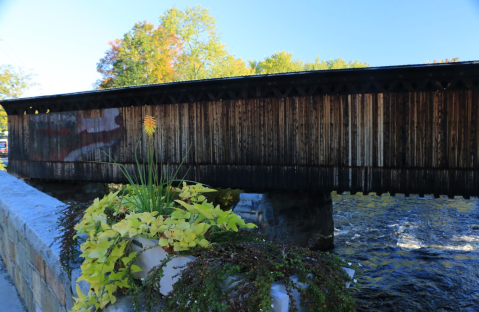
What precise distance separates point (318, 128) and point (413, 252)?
4.59 metres

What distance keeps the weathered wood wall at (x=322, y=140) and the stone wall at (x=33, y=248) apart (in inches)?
116

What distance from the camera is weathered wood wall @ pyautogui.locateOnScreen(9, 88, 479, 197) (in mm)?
6855

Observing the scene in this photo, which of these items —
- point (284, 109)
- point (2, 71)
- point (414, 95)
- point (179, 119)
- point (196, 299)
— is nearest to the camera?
point (196, 299)

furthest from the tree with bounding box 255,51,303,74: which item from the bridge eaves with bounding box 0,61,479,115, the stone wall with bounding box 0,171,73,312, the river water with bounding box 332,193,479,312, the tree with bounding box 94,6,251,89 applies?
the stone wall with bounding box 0,171,73,312

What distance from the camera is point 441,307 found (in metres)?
6.60

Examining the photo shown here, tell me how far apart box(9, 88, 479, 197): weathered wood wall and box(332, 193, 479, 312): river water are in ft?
6.77

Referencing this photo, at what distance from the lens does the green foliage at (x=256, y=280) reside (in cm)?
109

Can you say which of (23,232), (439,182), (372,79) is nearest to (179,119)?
(372,79)

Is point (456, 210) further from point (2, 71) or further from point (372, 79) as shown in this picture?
point (2, 71)

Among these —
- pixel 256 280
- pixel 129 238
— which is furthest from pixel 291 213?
pixel 256 280

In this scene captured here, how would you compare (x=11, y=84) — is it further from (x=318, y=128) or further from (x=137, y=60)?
(x=318, y=128)

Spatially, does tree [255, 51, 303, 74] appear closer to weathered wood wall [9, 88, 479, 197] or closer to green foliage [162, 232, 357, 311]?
weathered wood wall [9, 88, 479, 197]

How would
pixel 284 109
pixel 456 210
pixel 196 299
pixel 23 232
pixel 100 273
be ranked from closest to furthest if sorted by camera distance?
pixel 196 299 → pixel 100 273 → pixel 23 232 → pixel 284 109 → pixel 456 210

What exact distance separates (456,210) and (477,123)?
29.1 ft
